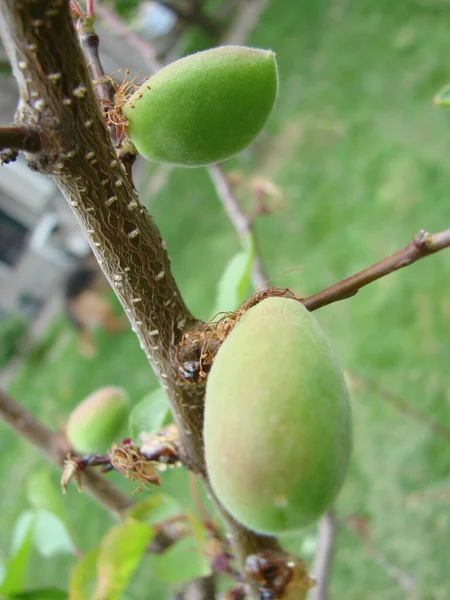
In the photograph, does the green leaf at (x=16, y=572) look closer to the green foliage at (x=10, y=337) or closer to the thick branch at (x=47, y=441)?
the thick branch at (x=47, y=441)

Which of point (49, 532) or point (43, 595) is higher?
point (43, 595)

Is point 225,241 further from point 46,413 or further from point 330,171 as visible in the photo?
A: point 46,413

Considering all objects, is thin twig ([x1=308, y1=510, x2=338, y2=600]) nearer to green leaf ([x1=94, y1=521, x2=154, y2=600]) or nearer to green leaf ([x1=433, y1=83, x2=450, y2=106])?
green leaf ([x1=94, y1=521, x2=154, y2=600])

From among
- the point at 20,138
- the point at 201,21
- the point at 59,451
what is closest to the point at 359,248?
the point at 59,451

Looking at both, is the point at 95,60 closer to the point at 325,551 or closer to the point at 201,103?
the point at 201,103

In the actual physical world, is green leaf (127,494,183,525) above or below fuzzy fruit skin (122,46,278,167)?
below

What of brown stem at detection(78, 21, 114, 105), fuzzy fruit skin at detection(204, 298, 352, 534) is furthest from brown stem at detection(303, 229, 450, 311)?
brown stem at detection(78, 21, 114, 105)
